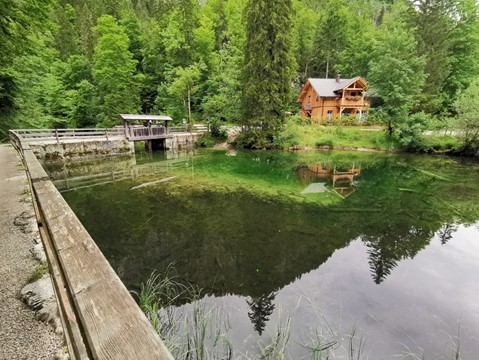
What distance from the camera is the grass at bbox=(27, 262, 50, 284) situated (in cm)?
273

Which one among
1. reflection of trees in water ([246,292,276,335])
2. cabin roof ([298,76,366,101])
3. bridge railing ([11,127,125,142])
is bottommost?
reflection of trees in water ([246,292,276,335])

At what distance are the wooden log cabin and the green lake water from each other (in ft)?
72.8

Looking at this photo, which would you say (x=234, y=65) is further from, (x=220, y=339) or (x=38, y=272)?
(x=38, y=272)

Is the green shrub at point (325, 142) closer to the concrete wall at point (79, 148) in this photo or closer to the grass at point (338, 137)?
the grass at point (338, 137)

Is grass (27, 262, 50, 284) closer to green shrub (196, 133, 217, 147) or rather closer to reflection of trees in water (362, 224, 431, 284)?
reflection of trees in water (362, 224, 431, 284)

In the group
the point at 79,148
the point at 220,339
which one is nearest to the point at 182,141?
the point at 79,148

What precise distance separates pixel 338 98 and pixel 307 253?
32.5 meters

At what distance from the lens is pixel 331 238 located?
24.6 feet

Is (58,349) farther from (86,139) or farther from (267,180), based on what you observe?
(86,139)

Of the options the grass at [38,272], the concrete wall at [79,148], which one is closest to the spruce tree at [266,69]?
the concrete wall at [79,148]

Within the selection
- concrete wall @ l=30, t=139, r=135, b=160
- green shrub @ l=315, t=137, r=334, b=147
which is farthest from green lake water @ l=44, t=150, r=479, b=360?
green shrub @ l=315, t=137, r=334, b=147

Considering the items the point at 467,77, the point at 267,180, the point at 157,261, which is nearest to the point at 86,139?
the point at 267,180

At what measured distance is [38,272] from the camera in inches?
111

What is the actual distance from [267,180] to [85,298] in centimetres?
1296
